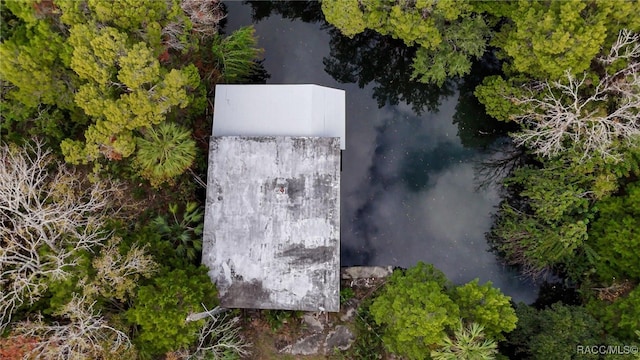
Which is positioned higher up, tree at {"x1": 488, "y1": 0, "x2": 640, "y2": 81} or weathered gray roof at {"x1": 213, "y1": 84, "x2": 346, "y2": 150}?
tree at {"x1": 488, "y1": 0, "x2": 640, "y2": 81}

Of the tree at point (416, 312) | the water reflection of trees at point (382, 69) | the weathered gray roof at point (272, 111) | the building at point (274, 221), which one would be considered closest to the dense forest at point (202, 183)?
the tree at point (416, 312)

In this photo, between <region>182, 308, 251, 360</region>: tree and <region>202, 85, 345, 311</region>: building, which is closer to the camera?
<region>182, 308, 251, 360</region>: tree

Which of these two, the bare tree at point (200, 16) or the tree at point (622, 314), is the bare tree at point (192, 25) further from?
the tree at point (622, 314)

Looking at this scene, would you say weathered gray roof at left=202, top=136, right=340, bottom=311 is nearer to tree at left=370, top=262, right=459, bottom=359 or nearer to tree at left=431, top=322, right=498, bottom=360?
tree at left=370, top=262, right=459, bottom=359

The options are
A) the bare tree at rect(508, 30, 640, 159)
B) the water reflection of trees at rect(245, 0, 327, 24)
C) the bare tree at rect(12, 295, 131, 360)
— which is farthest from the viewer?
the water reflection of trees at rect(245, 0, 327, 24)

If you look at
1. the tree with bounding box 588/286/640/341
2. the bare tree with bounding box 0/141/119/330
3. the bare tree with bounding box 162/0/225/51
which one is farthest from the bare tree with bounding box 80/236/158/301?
the tree with bounding box 588/286/640/341

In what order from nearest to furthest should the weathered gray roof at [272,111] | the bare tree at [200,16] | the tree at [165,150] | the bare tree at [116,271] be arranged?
the bare tree at [116,271], the tree at [165,150], the bare tree at [200,16], the weathered gray roof at [272,111]

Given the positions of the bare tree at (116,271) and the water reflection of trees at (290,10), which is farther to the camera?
the water reflection of trees at (290,10)
